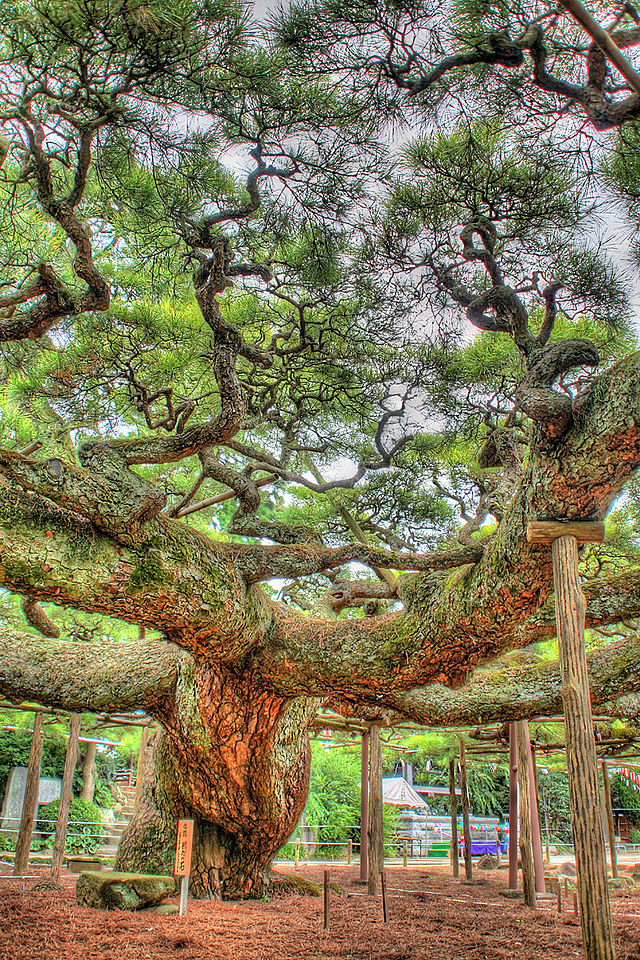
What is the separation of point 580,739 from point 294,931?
357 cm

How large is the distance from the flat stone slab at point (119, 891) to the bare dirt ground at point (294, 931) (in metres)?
0.14

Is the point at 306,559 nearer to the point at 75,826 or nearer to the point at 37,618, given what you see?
the point at 37,618

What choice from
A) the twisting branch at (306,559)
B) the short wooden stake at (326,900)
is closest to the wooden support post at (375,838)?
the short wooden stake at (326,900)

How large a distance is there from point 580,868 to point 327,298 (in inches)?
165

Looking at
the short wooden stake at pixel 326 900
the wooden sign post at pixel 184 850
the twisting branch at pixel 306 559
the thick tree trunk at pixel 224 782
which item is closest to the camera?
the twisting branch at pixel 306 559

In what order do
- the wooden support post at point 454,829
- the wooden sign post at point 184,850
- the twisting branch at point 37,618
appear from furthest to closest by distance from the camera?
the wooden support post at point 454,829, the twisting branch at point 37,618, the wooden sign post at point 184,850

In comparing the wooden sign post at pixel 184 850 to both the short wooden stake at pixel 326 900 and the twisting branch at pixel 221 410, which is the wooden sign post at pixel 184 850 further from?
the twisting branch at pixel 221 410

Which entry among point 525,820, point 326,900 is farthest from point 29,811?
point 525,820

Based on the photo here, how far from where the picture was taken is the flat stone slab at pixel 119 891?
5.79m

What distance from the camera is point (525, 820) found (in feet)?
25.1

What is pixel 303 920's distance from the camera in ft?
18.9

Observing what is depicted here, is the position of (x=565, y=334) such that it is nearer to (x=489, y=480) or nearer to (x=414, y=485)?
(x=489, y=480)

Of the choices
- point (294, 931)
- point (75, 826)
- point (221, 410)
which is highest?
point (221, 410)

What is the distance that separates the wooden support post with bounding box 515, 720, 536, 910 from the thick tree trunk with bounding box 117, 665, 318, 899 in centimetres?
277
